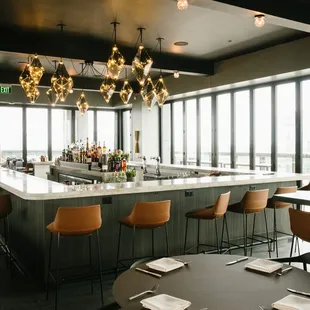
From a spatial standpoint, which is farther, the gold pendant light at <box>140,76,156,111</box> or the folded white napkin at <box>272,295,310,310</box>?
the gold pendant light at <box>140,76,156,111</box>

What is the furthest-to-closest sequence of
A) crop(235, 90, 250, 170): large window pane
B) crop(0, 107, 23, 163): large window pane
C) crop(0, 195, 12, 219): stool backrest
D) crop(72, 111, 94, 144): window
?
1. crop(72, 111, 94, 144): window
2. crop(0, 107, 23, 163): large window pane
3. crop(235, 90, 250, 170): large window pane
4. crop(0, 195, 12, 219): stool backrest

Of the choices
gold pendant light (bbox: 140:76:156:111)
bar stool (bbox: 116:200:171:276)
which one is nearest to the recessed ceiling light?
gold pendant light (bbox: 140:76:156:111)

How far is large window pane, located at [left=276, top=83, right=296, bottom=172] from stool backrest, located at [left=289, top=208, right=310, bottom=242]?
15.5ft

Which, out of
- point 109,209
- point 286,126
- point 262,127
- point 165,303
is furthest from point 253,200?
point 262,127

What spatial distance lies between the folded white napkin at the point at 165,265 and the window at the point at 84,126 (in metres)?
11.2

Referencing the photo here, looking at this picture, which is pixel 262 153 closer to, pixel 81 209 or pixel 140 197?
pixel 140 197

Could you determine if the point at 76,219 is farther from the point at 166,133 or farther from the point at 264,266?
the point at 166,133

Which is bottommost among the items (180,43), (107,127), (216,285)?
(216,285)

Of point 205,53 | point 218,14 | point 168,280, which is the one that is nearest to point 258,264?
point 168,280

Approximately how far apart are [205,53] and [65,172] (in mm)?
3827

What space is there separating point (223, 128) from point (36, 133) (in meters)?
6.08

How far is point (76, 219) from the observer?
3.65 m

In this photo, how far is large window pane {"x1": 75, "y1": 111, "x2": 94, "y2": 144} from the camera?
13188 millimetres

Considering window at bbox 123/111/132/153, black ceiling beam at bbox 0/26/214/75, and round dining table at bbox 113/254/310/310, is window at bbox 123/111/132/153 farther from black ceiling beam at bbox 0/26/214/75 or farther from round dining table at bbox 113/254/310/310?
round dining table at bbox 113/254/310/310
